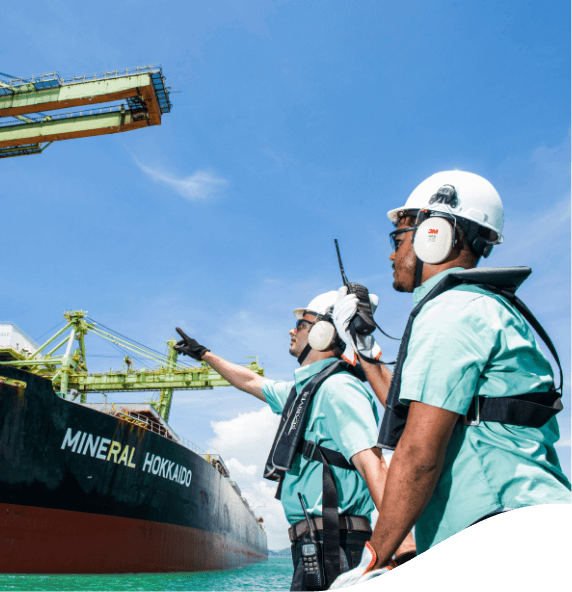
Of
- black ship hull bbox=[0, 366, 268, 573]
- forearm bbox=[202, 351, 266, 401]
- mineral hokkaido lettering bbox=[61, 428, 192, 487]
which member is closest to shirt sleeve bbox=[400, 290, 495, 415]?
forearm bbox=[202, 351, 266, 401]

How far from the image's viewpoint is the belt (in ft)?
6.85

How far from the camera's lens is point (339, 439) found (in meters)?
1.95

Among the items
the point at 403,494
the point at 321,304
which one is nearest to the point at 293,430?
the point at 321,304

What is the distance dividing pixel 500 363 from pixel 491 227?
514 mm

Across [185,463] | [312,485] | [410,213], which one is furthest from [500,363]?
[185,463]

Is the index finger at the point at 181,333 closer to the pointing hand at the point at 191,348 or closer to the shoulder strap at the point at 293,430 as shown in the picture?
the pointing hand at the point at 191,348

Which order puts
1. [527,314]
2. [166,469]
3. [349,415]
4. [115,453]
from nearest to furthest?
[527,314], [349,415], [115,453], [166,469]

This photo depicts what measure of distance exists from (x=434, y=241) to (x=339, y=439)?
102 centimetres

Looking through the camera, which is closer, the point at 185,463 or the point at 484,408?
the point at 484,408

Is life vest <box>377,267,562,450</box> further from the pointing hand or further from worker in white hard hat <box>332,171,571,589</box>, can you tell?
the pointing hand

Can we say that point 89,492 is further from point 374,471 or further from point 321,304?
point 374,471

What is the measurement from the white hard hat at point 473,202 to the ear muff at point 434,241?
0.28ft

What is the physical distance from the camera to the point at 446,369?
3.40 ft

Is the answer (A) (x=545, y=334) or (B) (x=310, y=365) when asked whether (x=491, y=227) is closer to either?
(A) (x=545, y=334)
